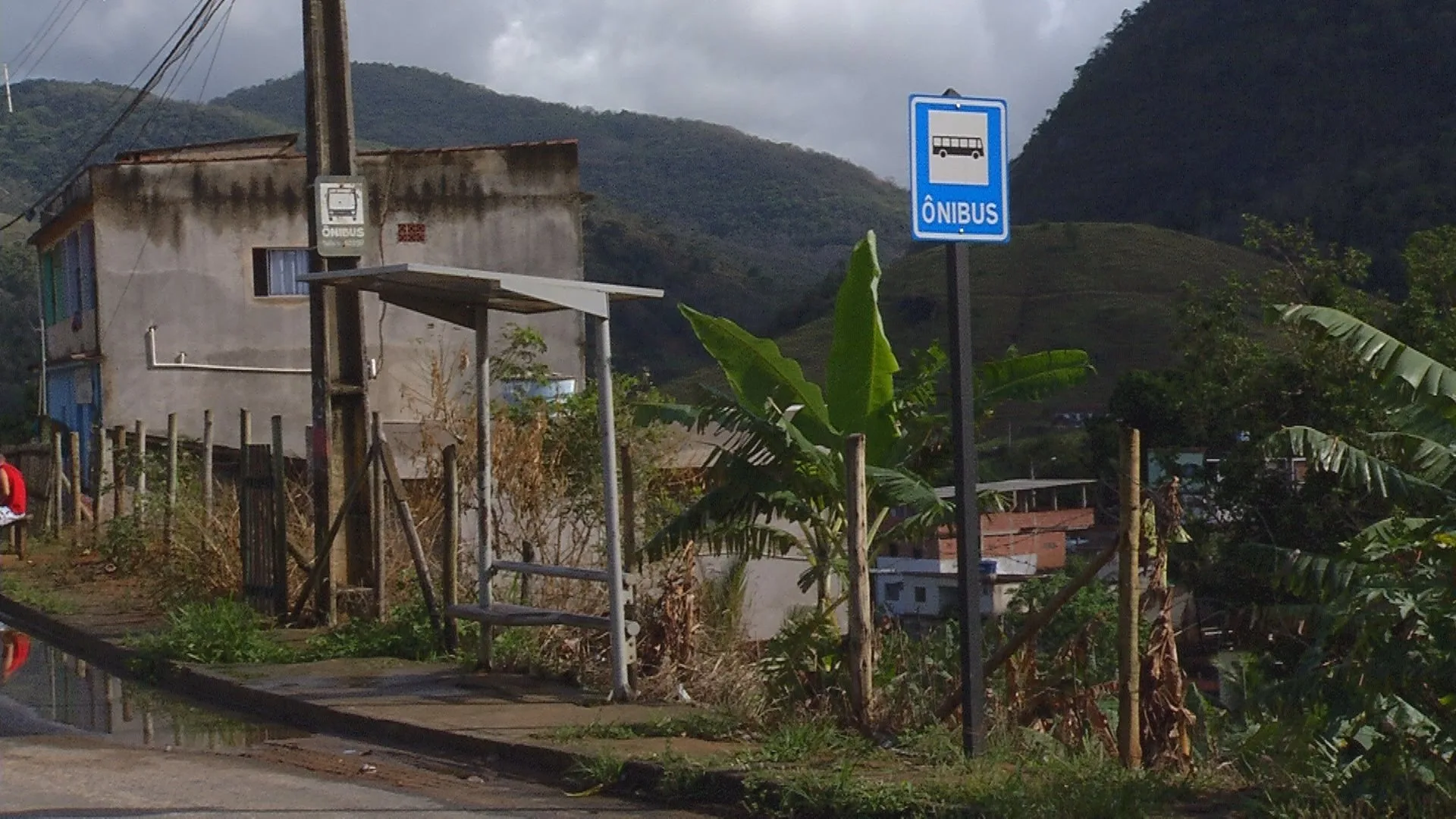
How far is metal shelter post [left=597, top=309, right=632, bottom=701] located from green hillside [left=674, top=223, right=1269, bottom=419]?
50431 mm

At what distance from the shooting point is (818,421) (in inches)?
402

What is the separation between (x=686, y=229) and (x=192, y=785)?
87.9 metres

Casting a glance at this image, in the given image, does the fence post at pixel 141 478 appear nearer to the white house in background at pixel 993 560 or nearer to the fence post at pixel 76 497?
the fence post at pixel 76 497

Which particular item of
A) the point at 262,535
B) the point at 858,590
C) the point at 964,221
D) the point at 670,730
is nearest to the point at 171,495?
the point at 262,535

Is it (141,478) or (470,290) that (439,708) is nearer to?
(470,290)

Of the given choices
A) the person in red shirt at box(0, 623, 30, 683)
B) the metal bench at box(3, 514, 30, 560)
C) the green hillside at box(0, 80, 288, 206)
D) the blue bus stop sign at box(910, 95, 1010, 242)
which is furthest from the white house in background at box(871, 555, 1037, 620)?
the green hillside at box(0, 80, 288, 206)

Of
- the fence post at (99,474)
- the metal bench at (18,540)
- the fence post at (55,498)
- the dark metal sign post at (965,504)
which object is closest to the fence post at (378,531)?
the dark metal sign post at (965,504)

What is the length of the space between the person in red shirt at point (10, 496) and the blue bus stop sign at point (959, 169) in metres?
10.6

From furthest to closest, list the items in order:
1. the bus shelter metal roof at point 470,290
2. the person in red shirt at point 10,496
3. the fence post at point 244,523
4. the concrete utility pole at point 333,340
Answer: the person in red shirt at point 10,496 → the fence post at point 244,523 → the concrete utility pole at point 333,340 → the bus shelter metal roof at point 470,290

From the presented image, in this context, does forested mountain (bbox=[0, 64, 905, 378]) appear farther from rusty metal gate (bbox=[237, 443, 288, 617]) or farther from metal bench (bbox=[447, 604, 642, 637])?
metal bench (bbox=[447, 604, 642, 637])

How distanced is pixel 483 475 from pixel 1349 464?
5804 millimetres

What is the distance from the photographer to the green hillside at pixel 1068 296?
65188 mm

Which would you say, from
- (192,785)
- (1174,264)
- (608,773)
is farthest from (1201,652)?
(1174,264)

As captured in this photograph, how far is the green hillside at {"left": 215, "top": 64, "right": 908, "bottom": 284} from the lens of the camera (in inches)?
3880
